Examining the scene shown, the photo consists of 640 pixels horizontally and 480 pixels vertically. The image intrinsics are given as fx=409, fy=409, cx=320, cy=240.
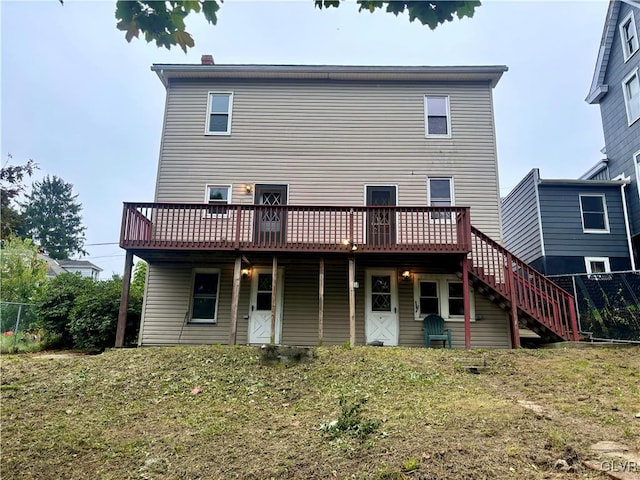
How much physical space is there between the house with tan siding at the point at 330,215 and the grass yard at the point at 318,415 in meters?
2.46

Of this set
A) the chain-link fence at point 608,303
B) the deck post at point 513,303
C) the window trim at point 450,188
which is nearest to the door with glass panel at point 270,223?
the window trim at point 450,188

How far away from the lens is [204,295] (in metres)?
11.2

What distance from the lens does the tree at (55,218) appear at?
45.3 metres

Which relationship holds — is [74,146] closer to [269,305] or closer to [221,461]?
[269,305]

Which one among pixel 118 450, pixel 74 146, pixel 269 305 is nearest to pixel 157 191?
pixel 269 305

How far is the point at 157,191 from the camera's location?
462 inches

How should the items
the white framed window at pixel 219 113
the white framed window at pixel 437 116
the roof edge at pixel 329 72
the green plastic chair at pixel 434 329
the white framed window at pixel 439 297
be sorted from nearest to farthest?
the green plastic chair at pixel 434 329
the white framed window at pixel 439 297
the roof edge at pixel 329 72
the white framed window at pixel 437 116
the white framed window at pixel 219 113

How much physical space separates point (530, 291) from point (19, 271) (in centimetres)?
2189

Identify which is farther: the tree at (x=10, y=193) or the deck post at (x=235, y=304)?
the deck post at (x=235, y=304)

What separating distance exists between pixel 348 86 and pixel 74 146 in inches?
2253

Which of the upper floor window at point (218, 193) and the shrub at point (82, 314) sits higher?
the upper floor window at point (218, 193)

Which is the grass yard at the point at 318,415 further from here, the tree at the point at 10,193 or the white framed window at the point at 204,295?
the white framed window at the point at 204,295

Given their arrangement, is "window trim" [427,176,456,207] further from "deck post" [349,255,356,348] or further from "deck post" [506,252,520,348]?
"deck post" [349,255,356,348]

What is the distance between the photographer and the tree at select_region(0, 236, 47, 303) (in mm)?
17828
